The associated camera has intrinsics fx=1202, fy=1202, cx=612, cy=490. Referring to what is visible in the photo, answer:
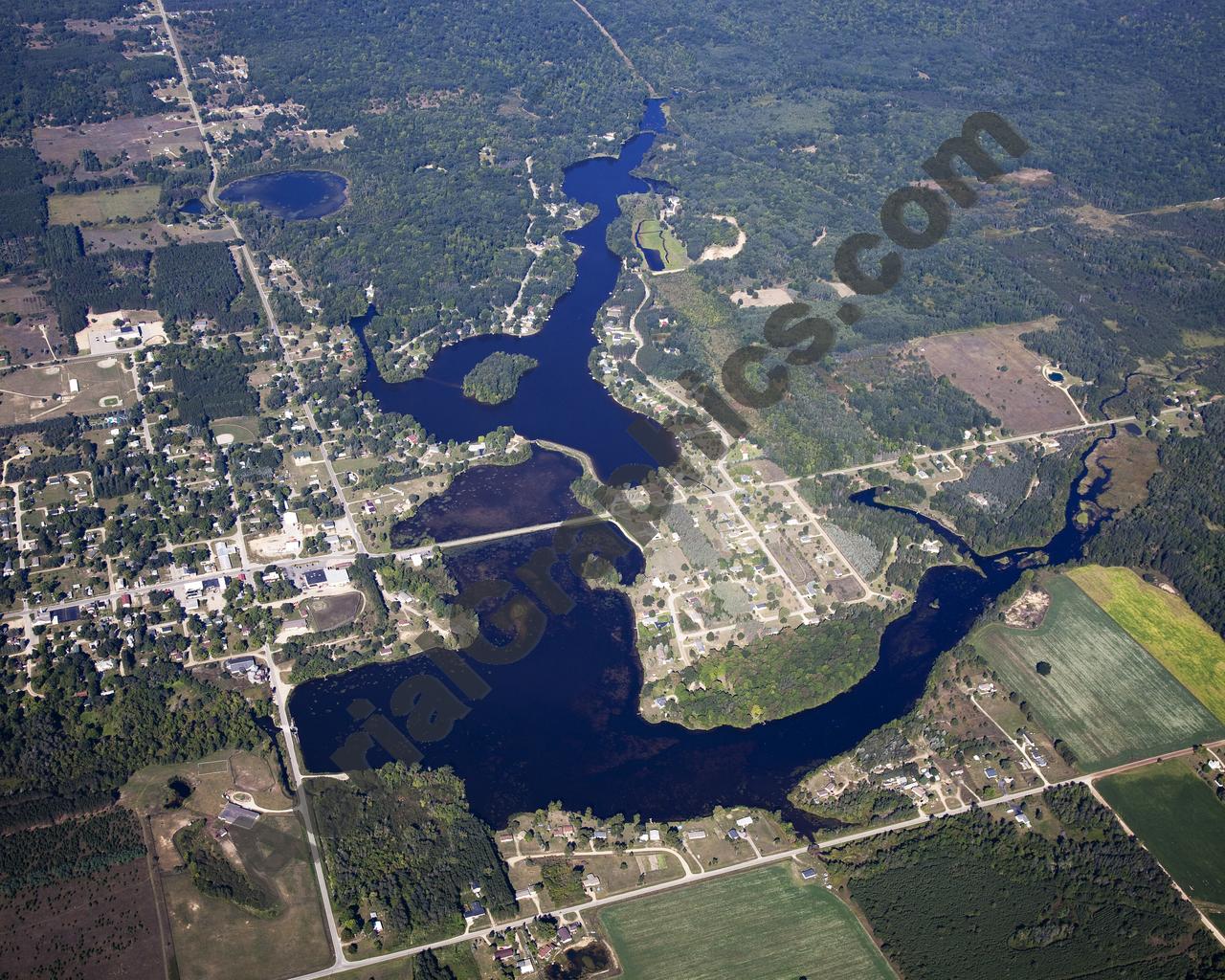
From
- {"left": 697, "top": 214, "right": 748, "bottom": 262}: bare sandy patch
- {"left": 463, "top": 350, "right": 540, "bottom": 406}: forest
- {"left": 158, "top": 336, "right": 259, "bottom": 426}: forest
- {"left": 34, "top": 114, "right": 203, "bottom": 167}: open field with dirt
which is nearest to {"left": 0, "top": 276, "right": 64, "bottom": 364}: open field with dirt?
{"left": 158, "top": 336, "right": 259, "bottom": 426}: forest

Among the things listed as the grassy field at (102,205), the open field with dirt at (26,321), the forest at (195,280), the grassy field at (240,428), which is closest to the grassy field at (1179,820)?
the grassy field at (240,428)

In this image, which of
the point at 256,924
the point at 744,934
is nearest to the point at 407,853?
the point at 256,924

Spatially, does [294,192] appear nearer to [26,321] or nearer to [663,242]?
[26,321]

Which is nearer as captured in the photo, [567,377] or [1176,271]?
[567,377]

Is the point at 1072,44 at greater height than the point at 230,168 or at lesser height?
greater

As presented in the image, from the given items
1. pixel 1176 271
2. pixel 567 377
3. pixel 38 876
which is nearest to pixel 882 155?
pixel 1176 271

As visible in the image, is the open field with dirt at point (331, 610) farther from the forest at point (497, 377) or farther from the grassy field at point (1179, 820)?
the grassy field at point (1179, 820)

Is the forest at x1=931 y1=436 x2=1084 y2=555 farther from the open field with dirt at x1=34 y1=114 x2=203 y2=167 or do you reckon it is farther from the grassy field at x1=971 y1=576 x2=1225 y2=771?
the open field with dirt at x1=34 y1=114 x2=203 y2=167

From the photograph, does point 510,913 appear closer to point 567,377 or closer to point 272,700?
point 272,700
